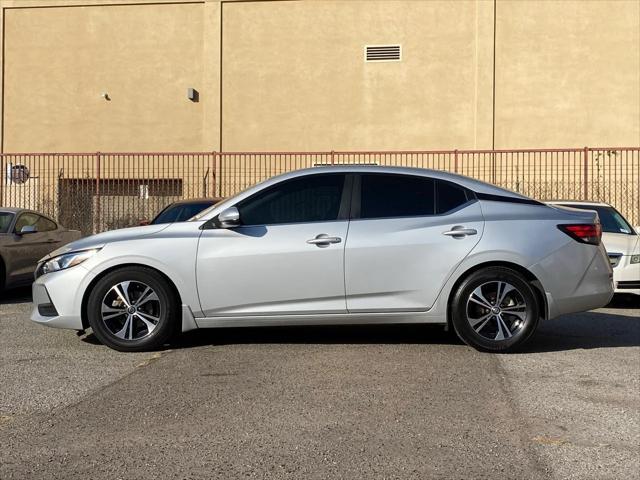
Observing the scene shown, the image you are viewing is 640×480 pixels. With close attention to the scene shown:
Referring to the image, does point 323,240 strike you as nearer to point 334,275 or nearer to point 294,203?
point 334,275

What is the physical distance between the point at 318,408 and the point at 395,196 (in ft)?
7.87

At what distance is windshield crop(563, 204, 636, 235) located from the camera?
36.3ft

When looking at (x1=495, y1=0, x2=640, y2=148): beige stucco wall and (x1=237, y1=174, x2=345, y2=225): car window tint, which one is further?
(x1=495, y1=0, x2=640, y2=148): beige stucco wall

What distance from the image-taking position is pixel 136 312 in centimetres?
664

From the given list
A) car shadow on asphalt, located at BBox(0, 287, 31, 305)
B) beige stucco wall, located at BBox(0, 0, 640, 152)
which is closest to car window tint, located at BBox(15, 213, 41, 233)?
car shadow on asphalt, located at BBox(0, 287, 31, 305)

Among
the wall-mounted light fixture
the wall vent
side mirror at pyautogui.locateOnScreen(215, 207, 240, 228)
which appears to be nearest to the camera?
side mirror at pyautogui.locateOnScreen(215, 207, 240, 228)

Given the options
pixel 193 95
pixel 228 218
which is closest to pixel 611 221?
pixel 228 218

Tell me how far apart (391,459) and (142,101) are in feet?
65.2

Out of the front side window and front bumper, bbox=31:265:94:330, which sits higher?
the front side window

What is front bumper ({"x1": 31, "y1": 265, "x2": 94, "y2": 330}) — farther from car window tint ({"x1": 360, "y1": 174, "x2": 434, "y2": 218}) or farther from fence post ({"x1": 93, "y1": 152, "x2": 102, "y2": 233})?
fence post ({"x1": 93, "y1": 152, "x2": 102, "y2": 233})

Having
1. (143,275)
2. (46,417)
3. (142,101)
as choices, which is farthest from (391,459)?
(142,101)

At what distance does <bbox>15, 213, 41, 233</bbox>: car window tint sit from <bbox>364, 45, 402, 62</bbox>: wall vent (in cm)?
1205

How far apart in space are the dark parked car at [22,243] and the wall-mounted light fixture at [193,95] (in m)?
10.4

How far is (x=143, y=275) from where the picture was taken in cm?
661
